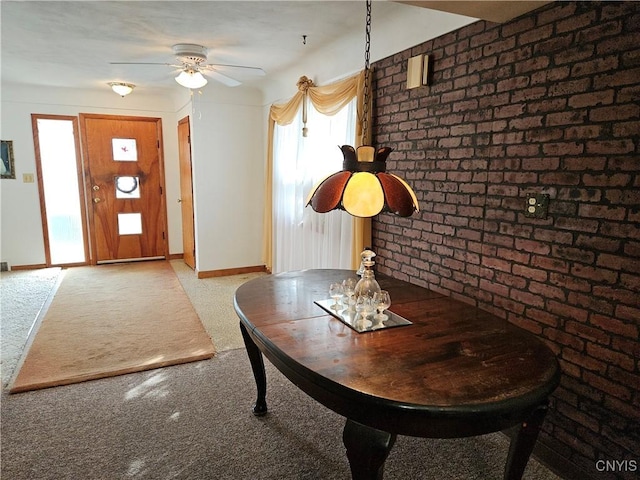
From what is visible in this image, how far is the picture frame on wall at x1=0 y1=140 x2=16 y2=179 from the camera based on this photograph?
512 cm

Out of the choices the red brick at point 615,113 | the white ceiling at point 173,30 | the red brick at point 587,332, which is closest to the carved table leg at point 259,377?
the red brick at point 587,332

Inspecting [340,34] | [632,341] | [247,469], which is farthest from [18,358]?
[632,341]

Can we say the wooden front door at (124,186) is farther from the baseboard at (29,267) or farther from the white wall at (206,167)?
the baseboard at (29,267)

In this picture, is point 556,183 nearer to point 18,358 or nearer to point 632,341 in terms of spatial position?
point 632,341

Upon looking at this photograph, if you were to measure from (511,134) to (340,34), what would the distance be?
1.77 metres

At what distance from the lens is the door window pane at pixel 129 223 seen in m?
5.91

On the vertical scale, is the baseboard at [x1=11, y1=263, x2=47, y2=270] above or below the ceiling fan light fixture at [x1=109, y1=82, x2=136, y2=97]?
below

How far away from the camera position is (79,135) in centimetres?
551

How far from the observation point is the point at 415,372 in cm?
129

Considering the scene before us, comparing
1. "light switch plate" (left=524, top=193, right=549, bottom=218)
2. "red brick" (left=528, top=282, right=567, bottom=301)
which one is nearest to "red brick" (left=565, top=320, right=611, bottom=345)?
"red brick" (left=528, top=282, right=567, bottom=301)

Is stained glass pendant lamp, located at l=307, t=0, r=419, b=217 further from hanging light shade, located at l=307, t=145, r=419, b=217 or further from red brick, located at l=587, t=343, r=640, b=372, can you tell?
red brick, located at l=587, t=343, r=640, b=372

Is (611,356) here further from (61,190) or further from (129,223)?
(61,190)

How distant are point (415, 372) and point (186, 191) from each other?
497cm

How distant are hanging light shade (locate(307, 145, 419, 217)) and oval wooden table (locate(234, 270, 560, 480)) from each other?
49 centimetres
